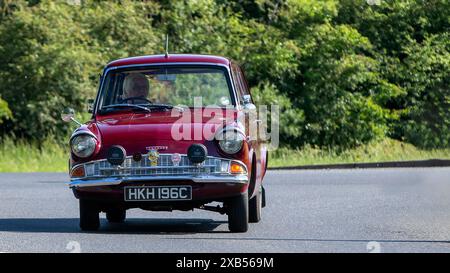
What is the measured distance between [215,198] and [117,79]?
7.17 ft

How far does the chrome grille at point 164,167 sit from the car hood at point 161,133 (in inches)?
3.5

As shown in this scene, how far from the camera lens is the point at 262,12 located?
34688 millimetres

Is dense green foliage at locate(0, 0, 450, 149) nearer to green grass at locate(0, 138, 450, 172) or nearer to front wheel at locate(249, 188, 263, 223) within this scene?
green grass at locate(0, 138, 450, 172)

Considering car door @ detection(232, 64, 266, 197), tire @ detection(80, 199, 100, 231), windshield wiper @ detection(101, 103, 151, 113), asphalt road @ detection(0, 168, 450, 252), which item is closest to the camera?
asphalt road @ detection(0, 168, 450, 252)

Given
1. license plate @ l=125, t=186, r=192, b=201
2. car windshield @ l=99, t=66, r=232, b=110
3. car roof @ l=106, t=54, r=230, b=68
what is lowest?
license plate @ l=125, t=186, r=192, b=201

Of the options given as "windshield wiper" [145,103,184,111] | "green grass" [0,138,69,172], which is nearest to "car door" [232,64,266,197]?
"windshield wiper" [145,103,184,111]

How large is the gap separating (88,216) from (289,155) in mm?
16848

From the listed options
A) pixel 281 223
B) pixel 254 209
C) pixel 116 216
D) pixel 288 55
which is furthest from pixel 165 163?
pixel 288 55

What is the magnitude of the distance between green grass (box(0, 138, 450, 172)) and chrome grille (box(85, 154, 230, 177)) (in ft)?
44.0

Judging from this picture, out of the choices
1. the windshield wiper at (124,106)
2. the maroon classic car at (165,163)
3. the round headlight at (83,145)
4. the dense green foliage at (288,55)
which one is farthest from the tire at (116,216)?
the dense green foliage at (288,55)

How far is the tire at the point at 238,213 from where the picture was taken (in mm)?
12109

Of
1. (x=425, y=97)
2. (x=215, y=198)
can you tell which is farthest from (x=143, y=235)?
(x=425, y=97)

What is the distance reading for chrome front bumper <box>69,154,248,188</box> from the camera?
39.1 ft

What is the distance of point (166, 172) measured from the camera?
472 inches
